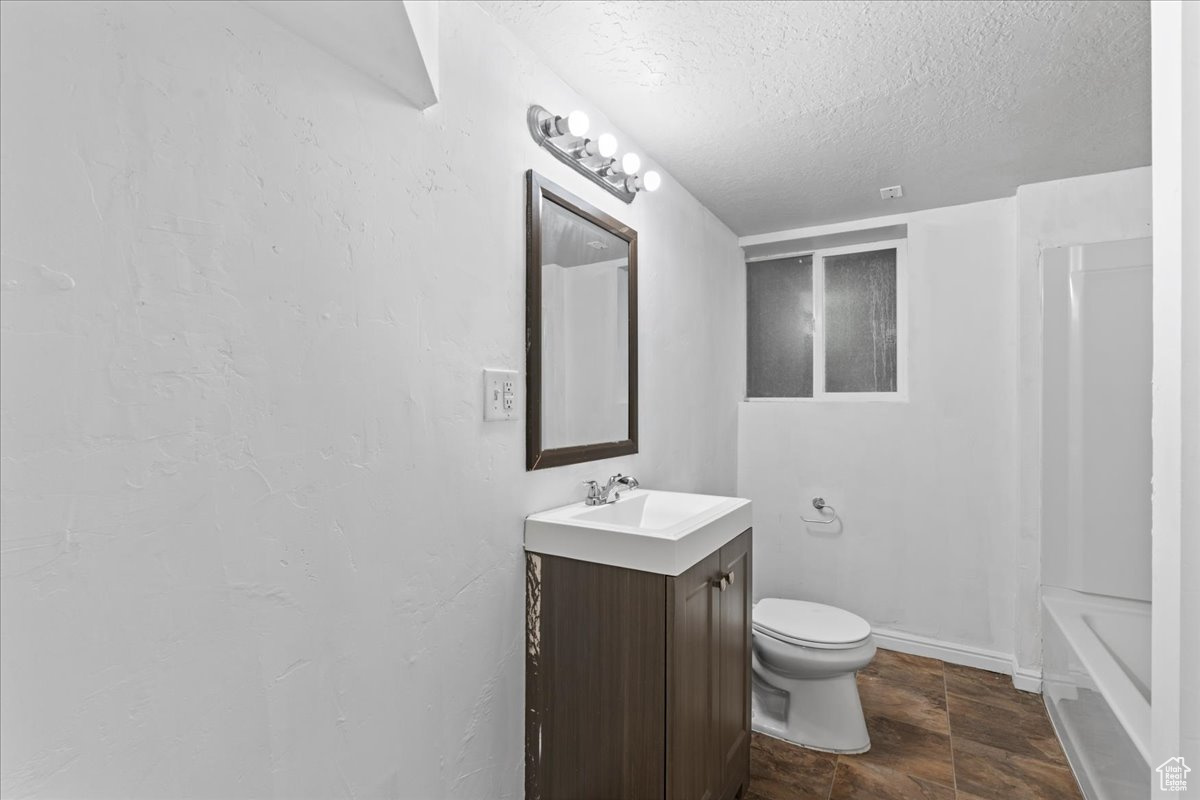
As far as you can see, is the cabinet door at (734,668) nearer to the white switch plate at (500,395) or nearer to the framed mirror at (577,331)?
the framed mirror at (577,331)

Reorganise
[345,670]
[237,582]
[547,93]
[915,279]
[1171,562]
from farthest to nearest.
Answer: [915,279]
[547,93]
[345,670]
[237,582]
[1171,562]

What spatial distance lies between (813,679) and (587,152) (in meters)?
1.96

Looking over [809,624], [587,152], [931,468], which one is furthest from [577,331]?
[931,468]

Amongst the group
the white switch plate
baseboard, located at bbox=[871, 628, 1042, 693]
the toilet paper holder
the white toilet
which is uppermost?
the white switch plate

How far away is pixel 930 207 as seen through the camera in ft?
9.05

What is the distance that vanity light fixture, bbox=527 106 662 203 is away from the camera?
5.26 ft

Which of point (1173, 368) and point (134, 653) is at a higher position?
point (1173, 368)

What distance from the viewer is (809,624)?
2201mm

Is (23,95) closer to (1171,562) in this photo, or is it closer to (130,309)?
(130,309)

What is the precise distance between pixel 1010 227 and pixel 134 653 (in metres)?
3.28

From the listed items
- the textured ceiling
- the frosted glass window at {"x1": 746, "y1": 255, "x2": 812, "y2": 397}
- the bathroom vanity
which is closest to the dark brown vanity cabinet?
the bathroom vanity

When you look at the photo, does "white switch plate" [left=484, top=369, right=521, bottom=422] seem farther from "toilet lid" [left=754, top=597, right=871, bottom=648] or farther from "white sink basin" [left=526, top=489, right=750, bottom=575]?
"toilet lid" [left=754, top=597, right=871, bottom=648]

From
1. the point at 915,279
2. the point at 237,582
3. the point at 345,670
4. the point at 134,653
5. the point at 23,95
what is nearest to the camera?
the point at 23,95

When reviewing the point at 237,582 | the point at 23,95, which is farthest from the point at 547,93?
the point at 237,582
